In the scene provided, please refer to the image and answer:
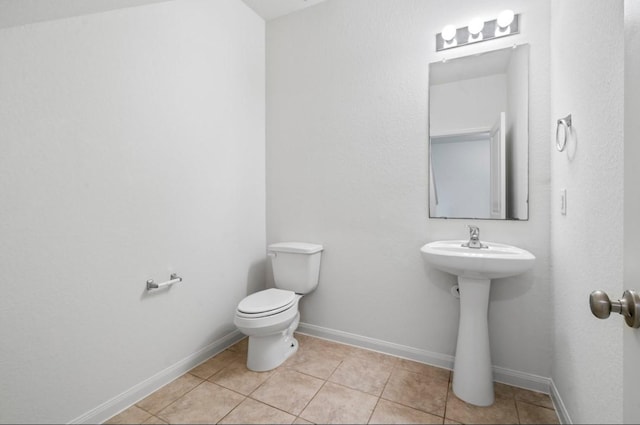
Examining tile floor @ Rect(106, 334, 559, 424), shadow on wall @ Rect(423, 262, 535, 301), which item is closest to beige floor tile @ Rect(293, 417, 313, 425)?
tile floor @ Rect(106, 334, 559, 424)

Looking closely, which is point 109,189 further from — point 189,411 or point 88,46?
point 189,411

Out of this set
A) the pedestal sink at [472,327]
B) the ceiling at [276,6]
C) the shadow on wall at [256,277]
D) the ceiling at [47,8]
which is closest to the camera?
the ceiling at [47,8]

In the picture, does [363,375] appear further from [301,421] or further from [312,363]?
[301,421]

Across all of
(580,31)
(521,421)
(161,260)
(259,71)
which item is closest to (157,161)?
(161,260)

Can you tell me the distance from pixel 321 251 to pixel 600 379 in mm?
1566

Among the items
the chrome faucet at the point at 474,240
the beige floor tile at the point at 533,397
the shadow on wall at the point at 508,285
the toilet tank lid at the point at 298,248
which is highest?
the chrome faucet at the point at 474,240

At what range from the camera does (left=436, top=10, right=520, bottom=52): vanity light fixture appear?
5.27 feet

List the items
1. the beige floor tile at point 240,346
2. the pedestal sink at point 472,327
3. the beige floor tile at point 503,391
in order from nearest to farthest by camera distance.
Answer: the pedestal sink at point 472,327 < the beige floor tile at point 503,391 < the beige floor tile at point 240,346

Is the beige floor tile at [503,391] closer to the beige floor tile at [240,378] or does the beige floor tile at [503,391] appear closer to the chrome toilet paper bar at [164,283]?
the beige floor tile at [240,378]

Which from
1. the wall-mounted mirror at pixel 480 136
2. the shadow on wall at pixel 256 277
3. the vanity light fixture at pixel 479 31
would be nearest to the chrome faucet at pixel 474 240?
the wall-mounted mirror at pixel 480 136

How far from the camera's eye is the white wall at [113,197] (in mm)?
1121

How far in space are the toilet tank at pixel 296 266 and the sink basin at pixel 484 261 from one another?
84cm

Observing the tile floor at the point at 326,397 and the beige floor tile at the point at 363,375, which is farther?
the beige floor tile at the point at 363,375

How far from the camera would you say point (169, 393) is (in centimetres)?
158
